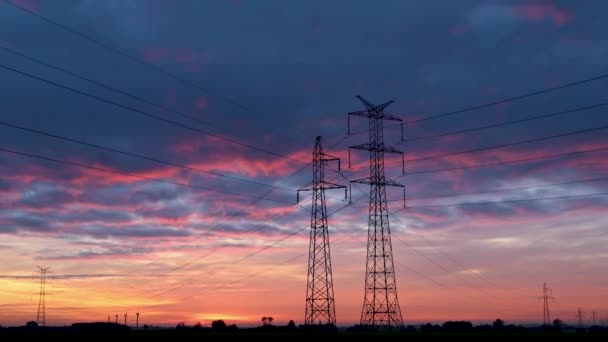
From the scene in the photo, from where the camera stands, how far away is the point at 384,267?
9381cm

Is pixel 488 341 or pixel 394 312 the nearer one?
pixel 394 312

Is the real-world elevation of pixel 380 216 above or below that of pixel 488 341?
above

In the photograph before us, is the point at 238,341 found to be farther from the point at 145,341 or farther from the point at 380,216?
the point at 380,216

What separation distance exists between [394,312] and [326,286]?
9.05 meters

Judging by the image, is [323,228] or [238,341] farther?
[238,341]

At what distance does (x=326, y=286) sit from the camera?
92.4 m

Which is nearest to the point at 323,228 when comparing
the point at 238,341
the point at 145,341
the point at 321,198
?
the point at 321,198

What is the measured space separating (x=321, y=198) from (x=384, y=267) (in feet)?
39.2

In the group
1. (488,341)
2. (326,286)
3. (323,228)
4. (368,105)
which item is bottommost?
(488,341)

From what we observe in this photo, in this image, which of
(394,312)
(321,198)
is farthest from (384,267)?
(321,198)

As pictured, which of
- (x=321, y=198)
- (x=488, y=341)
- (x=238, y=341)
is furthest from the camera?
(x=488, y=341)

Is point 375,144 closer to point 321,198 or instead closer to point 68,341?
point 321,198

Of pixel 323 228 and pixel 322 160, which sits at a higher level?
pixel 322 160

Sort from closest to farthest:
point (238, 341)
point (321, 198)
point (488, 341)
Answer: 1. point (321, 198)
2. point (238, 341)
3. point (488, 341)
